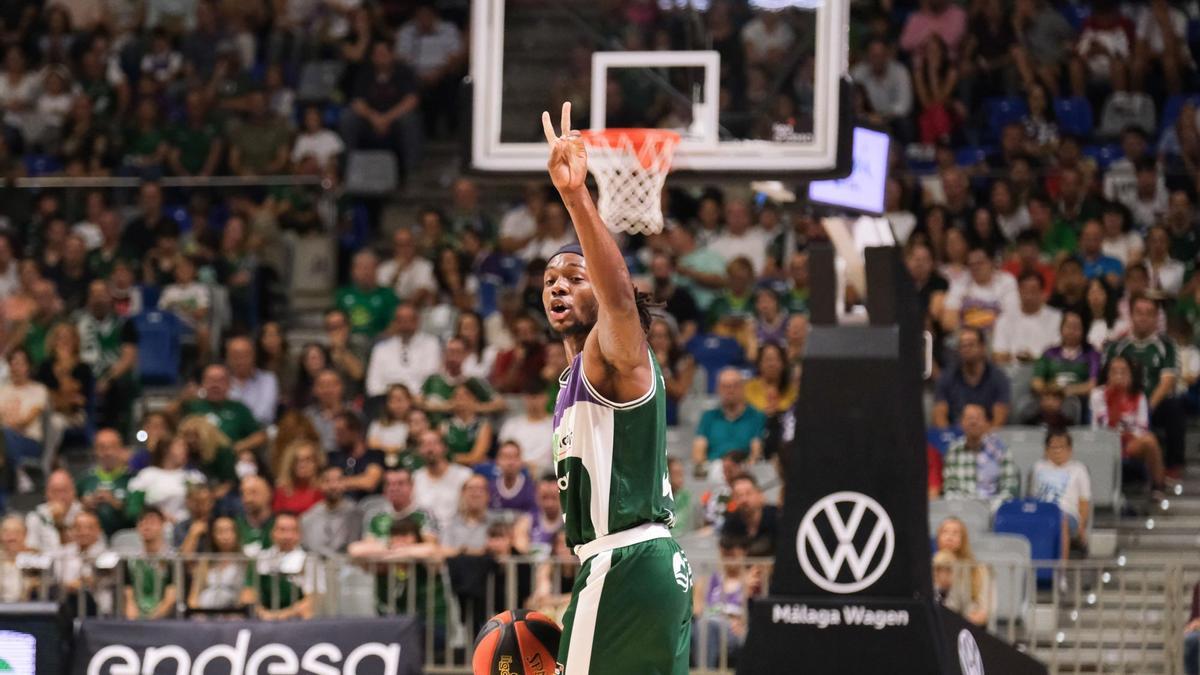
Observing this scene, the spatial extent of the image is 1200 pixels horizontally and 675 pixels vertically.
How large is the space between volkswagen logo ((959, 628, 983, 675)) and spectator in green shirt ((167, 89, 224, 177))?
11.9 m

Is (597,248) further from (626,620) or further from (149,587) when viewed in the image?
(149,587)

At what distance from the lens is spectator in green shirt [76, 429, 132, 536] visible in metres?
14.7

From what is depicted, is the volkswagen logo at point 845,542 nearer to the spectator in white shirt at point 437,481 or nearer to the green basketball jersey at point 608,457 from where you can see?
the green basketball jersey at point 608,457

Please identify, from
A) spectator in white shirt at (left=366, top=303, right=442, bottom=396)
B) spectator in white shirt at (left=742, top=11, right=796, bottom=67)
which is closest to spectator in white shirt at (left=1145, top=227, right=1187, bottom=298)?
spectator in white shirt at (left=742, top=11, right=796, bottom=67)

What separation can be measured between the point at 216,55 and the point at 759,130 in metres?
11.2

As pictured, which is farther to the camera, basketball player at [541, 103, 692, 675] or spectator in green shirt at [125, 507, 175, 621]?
spectator in green shirt at [125, 507, 175, 621]

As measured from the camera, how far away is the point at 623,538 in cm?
620

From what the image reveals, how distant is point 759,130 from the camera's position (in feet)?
36.4

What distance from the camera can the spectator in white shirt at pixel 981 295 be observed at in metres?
15.4

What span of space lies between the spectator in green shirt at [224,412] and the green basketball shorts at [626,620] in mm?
9900

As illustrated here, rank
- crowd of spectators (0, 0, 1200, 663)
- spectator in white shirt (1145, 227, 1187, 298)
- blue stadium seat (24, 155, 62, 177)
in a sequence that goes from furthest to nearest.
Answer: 1. blue stadium seat (24, 155, 62, 177)
2. spectator in white shirt (1145, 227, 1187, 298)
3. crowd of spectators (0, 0, 1200, 663)

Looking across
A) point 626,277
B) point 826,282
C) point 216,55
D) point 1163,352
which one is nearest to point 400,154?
point 216,55

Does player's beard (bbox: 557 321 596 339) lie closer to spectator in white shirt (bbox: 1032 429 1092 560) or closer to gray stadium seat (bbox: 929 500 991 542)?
gray stadium seat (bbox: 929 500 991 542)

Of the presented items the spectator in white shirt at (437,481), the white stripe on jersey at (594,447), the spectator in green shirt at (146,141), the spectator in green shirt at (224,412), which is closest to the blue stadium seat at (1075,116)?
the spectator in white shirt at (437,481)
